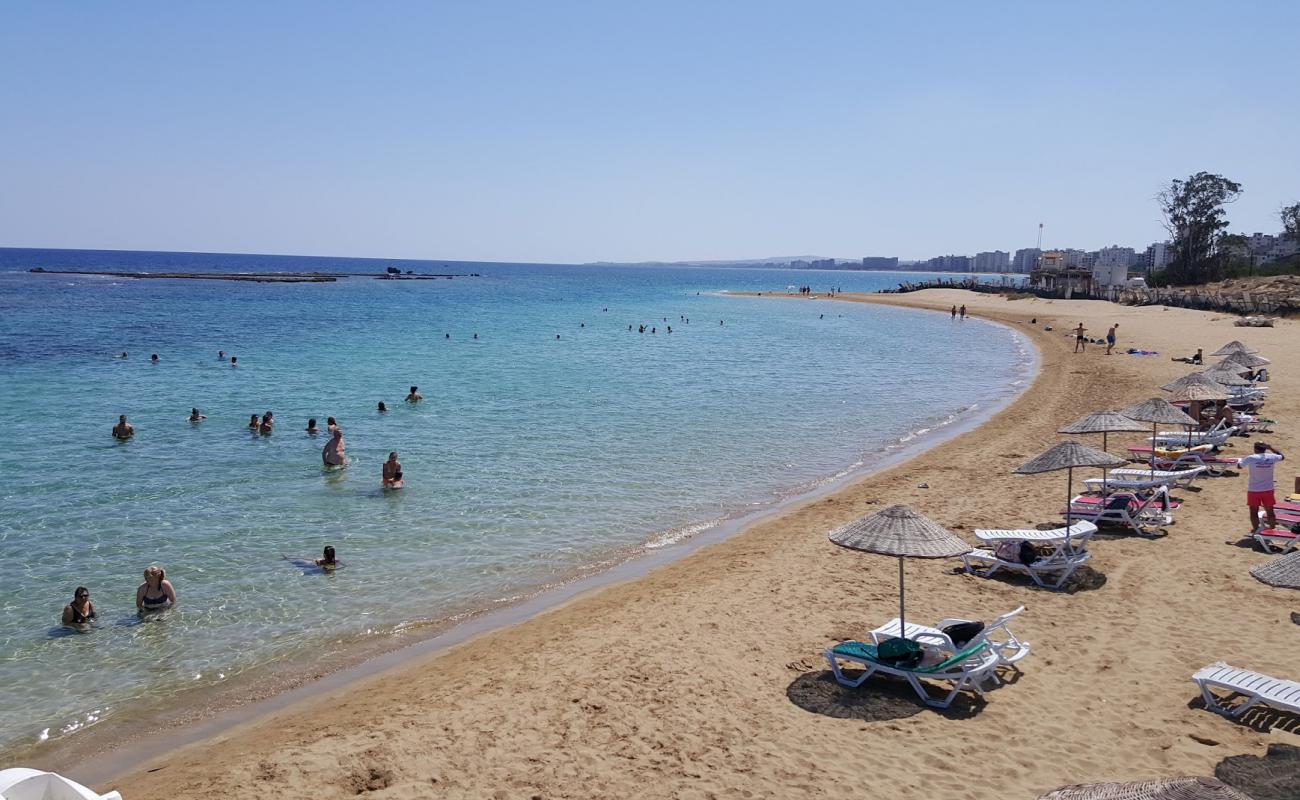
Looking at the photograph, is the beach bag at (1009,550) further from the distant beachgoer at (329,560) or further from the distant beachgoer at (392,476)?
the distant beachgoer at (392,476)

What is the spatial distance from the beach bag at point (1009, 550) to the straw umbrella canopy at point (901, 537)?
11.4 feet

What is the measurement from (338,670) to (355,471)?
29.3ft

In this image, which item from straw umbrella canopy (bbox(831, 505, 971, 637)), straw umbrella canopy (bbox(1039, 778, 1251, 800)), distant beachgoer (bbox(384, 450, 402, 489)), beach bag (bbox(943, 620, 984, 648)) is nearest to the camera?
straw umbrella canopy (bbox(1039, 778, 1251, 800))

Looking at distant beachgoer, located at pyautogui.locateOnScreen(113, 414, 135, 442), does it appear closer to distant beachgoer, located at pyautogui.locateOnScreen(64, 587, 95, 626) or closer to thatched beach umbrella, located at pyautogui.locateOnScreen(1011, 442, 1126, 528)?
distant beachgoer, located at pyautogui.locateOnScreen(64, 587, 95, 626)

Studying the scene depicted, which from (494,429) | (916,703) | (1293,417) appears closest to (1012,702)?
(916,703)

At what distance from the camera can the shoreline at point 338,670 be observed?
786 cm

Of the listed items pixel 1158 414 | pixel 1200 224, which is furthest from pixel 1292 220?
pixel 1158 414

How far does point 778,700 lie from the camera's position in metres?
8.06

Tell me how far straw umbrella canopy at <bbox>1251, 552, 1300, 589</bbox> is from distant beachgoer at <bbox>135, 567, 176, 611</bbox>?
1229 centimetres

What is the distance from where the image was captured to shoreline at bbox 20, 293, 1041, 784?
25.8ft

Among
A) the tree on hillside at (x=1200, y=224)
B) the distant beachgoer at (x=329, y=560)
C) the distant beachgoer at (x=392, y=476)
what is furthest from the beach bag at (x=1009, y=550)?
the tree on hillside at (x=1200, y=224)

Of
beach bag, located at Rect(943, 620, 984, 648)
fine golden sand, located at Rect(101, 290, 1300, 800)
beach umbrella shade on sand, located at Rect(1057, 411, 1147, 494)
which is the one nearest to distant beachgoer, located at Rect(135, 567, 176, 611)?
fine golden sand, located at Rect(101, 290, 1300, 800)

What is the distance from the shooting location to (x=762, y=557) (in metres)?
12.8

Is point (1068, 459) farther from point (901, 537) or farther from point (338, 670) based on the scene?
point (338, 670)
